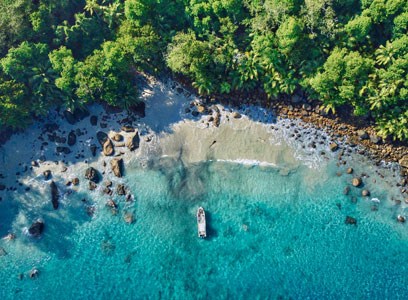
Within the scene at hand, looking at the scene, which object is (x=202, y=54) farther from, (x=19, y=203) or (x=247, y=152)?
(x=19, y=203)

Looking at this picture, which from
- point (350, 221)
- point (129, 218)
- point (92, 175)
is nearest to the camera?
point (350, 221)

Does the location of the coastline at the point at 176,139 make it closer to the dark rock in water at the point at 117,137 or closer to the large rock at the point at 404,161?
the dark rock in water at the point at 117,137

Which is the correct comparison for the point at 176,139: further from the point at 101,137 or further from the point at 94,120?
the point at 94,120

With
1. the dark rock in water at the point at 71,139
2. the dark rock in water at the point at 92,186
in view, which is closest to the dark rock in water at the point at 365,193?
the dark rock in water at the point at 92,186

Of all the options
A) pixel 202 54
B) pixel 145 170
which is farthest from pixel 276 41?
pixel 145 170

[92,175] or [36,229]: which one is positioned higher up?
[92,175]

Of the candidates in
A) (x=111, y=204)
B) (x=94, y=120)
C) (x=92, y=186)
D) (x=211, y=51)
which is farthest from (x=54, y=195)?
(x=211, y=51)

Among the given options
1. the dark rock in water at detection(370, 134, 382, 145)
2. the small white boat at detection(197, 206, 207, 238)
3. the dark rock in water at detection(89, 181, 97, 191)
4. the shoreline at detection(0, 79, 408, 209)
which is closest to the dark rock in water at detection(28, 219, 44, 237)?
the shoreline at detection(0, 79, 408, 209)
